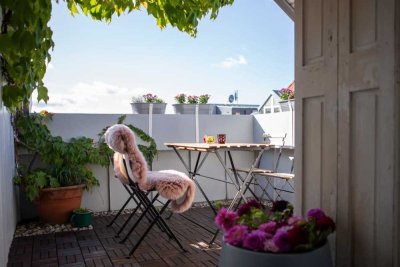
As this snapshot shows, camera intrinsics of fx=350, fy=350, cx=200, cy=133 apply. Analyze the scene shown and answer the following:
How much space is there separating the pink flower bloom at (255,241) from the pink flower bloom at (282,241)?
45 millimetres

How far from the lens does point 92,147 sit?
4051 millimetres

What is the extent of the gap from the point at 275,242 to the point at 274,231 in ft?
0.37

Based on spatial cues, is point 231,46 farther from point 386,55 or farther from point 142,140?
point 386,55

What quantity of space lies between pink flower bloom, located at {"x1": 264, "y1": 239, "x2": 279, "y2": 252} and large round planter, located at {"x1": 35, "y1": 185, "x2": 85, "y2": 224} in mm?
2934

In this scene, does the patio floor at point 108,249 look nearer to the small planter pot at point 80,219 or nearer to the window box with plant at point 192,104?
the small planter pot at point 80,219

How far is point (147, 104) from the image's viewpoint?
4.72 metres

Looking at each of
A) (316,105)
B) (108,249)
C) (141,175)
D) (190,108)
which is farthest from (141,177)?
(190,108)

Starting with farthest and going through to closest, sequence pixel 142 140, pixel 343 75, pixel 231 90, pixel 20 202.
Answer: pixel 231 90 → pixel 142 140 → pixel 20 202 → pixel 343 75

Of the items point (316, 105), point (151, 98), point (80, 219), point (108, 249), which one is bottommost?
point (108, 249)

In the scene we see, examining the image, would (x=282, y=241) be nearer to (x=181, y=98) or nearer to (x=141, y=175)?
(x=141, y=175)

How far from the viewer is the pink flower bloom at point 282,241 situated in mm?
1197

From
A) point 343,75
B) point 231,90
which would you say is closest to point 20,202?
point 343,75

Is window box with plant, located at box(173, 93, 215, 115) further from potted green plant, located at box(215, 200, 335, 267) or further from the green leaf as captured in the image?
potted green plant, located at box(215, 200, 335, 267)

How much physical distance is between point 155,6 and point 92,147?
2.02 meters
